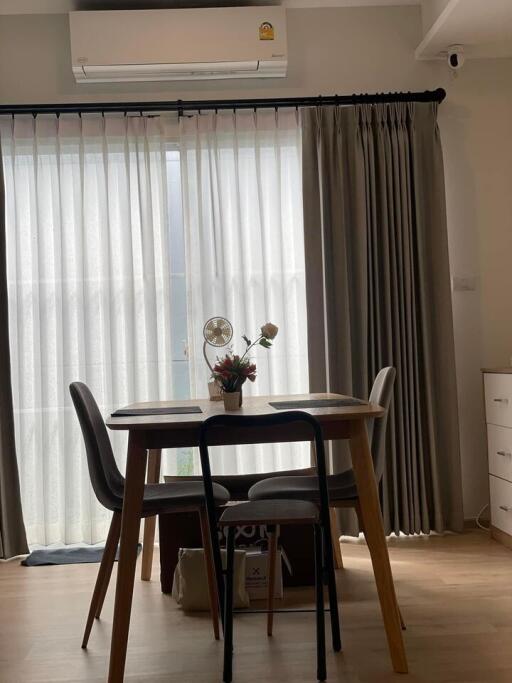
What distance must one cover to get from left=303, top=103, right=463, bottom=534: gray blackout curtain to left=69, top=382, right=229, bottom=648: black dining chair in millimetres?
1471

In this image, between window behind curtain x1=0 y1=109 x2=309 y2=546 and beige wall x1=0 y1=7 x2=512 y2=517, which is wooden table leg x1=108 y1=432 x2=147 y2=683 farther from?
beige wall x1=0 y1=7 x2=512 y2=517

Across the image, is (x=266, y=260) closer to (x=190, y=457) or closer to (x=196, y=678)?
(x=190, y=457)

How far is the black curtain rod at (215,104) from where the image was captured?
4.33 meters

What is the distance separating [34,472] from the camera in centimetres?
431

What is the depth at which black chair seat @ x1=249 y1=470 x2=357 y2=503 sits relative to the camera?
2871 millimetres

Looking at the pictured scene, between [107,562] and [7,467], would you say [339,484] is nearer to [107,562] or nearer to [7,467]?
[107,562]

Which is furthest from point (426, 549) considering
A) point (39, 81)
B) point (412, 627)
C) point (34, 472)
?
point (39, 81)

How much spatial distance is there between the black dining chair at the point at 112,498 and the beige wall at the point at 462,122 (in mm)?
2062

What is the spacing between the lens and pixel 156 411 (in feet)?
9.99

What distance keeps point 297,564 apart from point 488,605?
797 millimetres

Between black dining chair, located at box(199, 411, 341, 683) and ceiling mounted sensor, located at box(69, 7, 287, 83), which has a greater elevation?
→ ceiling mounted sensor, located at box(69, 7, 287, 83)

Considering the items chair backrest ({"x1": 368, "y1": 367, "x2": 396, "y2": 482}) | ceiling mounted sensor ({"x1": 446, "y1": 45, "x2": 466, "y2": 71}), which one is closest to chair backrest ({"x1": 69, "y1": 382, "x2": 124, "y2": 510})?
chair backrest ({"x1": 368, "y1": 367, "x2": 396, "y2": 482})

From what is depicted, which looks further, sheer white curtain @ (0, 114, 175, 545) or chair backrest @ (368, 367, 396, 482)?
sheer white curtain @ (0, 114, 175, 545)

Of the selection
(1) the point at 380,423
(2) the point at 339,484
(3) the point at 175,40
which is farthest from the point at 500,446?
(3) the point at 175,40
